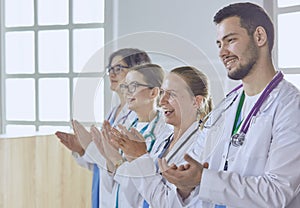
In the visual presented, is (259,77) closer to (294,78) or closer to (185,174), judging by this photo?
(294,78)

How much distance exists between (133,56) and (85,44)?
15 centimetres

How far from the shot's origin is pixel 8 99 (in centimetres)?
136

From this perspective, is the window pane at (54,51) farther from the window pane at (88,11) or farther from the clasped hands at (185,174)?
the clasped hands at (185,174)

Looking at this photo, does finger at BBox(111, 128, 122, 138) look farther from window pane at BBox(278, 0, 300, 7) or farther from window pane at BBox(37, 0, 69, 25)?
window pane at BBox(278, 0, 300, 7)

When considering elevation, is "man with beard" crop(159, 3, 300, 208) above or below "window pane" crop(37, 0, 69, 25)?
below

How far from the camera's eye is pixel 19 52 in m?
1.34

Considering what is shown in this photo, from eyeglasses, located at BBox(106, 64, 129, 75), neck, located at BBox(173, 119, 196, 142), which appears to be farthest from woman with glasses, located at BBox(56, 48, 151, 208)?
neck, located at BBox(173, 119, 196, 142)

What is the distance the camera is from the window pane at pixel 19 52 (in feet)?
4.34

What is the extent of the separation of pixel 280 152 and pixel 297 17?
256 millimetres

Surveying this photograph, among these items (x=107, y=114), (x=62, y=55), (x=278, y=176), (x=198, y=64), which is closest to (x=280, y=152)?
(x=278, y=176)

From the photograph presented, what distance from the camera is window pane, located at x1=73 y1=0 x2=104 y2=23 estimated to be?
121 centimetres

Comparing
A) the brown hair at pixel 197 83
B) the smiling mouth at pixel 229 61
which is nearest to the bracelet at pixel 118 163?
the brown hair at pixel 197 83

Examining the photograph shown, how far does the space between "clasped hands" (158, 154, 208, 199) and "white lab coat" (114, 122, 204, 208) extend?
0.6 inches

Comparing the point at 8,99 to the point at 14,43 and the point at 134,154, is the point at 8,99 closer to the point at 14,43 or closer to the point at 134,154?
the point at 14,43
